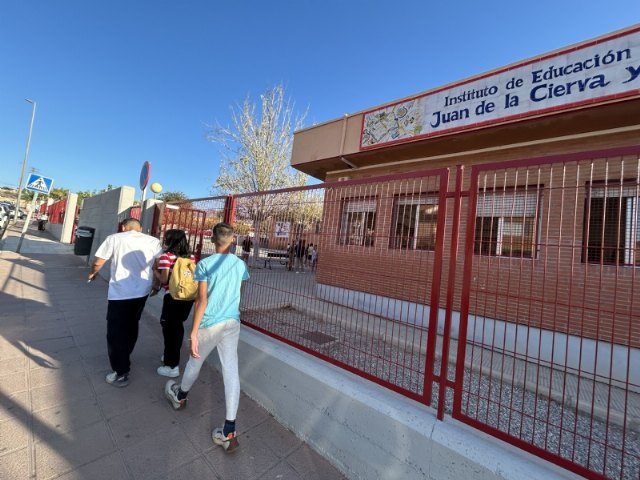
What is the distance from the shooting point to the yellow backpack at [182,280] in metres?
3.11

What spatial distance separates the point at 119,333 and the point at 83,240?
28.1ft

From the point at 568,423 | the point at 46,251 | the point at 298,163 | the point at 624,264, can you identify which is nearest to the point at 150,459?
the point at 624,264

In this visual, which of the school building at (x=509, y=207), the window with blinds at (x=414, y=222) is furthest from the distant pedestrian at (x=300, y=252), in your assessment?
the window with blinds at (x=414, y=222)

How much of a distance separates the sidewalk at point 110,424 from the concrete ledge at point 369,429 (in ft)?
0.59

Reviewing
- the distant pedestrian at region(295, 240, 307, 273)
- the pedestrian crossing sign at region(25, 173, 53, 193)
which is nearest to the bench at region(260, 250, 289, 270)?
the distant pedestrian at region(295, 240, 307, 273)

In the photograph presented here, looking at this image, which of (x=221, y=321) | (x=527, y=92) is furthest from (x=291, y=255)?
(x=527, y=92)

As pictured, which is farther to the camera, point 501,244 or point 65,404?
point 65,404

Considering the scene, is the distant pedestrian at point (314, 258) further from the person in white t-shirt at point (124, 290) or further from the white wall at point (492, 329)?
the person in white t-shirt at point (124, 290)

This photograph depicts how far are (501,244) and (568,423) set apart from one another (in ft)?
7.40

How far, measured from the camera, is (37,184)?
1067 centimetres

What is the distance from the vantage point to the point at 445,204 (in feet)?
7.26

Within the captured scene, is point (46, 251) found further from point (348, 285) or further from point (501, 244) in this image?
point (501, 244)

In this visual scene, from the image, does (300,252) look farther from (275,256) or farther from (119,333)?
(119,333)

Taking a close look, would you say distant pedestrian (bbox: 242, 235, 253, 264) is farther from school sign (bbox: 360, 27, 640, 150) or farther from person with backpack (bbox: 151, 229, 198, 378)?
school sign (bbox: 360, 27, 640, 150)
